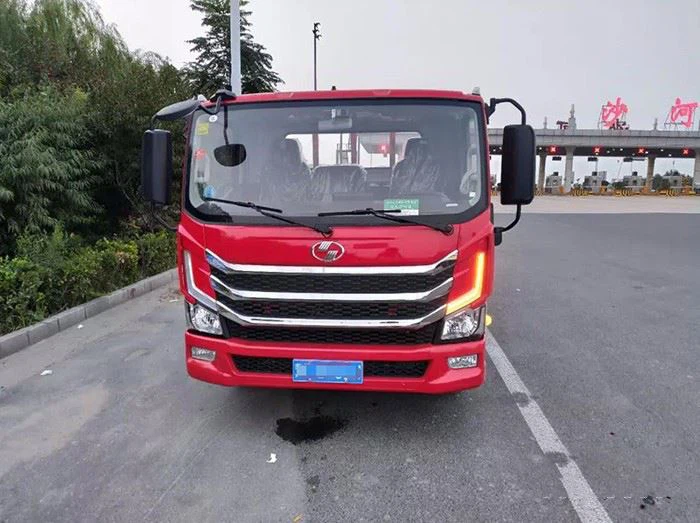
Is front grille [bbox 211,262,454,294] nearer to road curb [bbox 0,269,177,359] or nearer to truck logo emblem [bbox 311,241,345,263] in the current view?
truck logo emblem [bbox 311,241,345,263]

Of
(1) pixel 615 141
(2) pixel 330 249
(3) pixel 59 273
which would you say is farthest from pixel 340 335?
(1) pixel 615 141

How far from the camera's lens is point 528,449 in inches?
126

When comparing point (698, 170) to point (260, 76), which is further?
point (698, 170)

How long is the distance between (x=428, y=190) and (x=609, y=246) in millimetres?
11417

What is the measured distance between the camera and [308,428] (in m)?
3.50

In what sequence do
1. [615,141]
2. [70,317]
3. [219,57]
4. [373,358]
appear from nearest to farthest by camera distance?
[373,358] < [70,317] < [219,57] < [615,141]

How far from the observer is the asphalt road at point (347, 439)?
8.83ft

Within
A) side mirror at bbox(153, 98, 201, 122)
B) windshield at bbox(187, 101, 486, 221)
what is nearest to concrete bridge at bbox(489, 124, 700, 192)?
windshield at bbox(187, 101, 486, 221)

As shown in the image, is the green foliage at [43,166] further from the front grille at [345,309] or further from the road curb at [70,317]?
the front grille at [345,309]

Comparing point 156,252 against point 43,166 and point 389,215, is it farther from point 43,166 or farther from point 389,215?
point 389,215

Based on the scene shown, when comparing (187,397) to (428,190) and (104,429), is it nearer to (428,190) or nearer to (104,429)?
(104,429)

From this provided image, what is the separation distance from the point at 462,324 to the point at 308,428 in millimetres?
1285

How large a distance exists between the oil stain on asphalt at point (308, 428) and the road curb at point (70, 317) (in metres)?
3.00

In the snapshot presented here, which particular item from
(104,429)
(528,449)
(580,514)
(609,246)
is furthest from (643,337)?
(609,246)
